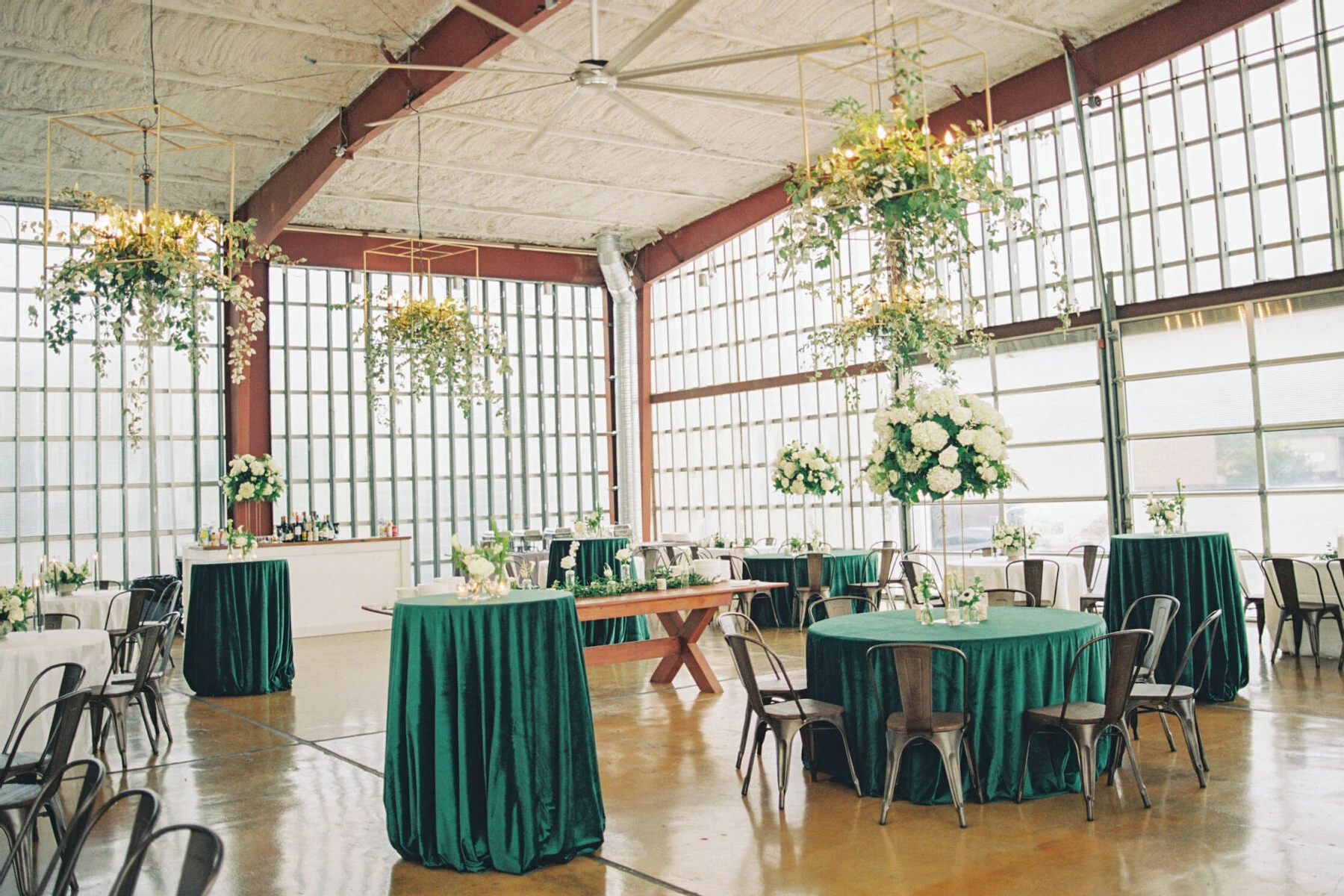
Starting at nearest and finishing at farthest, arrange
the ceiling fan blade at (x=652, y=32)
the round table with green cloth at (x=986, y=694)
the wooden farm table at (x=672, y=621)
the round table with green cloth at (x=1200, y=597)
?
1. the round table with green cloth at (x=986, y=694)
2. the ceiling fan blade at (x=652, y=32)
3. the round table with green cloth at (x=1200, y=597)
4. the wooden farm table at (x=672, y=621)

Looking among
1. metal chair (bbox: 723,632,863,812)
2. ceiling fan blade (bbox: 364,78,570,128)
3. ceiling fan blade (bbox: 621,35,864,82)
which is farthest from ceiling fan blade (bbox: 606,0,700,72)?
metal chair (bbox: 723,632,863,812)

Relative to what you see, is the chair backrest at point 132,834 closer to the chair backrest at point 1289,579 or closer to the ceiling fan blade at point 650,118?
the ceiling fan blade at point 650,118

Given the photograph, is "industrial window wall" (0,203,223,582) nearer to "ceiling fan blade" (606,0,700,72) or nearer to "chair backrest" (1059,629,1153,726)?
"ceiling fan blade" (606,0,700,72)

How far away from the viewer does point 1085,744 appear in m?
4.59

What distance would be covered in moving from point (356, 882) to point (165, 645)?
440 centimetres

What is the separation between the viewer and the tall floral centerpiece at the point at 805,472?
1149 cm

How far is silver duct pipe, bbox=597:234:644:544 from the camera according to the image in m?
18.4

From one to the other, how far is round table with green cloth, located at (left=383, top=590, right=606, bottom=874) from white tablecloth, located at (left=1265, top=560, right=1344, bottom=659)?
661 cm

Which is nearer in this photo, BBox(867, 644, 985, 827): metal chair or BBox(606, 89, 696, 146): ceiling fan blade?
BBox(867, 644, 985, 827): metal chair

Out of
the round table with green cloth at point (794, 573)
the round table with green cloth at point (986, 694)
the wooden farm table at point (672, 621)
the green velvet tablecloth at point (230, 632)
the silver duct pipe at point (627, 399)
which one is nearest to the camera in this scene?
the round table with green cloth at point (986, 694)

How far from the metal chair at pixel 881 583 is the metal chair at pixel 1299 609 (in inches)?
131

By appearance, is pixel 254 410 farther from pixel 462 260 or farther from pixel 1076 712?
pixel 1076 712

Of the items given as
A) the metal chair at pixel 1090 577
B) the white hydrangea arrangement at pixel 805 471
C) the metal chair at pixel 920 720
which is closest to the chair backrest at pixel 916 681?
the metal chair at pixel 920 720

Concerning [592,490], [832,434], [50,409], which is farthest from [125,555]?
[832,434]
